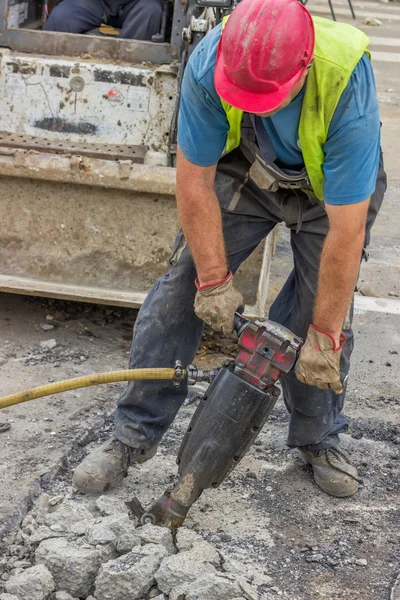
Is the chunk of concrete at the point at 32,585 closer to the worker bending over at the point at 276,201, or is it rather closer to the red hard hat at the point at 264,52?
the worker bending over at the point at 276,201

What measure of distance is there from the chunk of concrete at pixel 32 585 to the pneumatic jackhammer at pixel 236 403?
0.54m

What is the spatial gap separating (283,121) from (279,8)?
0.35 m

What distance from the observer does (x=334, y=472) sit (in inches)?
136

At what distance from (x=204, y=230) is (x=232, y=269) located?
1.26 ft

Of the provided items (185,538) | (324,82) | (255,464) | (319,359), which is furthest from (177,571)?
(324,82)

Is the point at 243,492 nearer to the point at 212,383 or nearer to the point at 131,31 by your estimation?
the point at 212,383

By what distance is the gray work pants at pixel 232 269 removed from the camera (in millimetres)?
3078

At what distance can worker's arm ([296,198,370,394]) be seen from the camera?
2.63 m

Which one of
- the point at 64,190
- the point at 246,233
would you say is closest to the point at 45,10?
the point at 64,190

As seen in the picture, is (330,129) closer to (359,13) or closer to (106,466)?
(106,466)

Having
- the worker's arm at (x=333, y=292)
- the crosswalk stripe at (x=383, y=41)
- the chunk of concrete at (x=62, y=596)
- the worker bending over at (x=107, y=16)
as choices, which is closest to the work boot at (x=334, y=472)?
the worker's arm at (x=333, y=292)

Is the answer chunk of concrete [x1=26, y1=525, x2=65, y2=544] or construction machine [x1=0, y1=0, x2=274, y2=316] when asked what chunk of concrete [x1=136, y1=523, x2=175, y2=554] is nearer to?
chunk of concrete [x1=26, y1=525, x2=65, y2=544]

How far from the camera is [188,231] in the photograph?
2.93 metres

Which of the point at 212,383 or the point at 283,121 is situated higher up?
the point at 283,121
